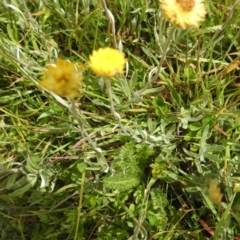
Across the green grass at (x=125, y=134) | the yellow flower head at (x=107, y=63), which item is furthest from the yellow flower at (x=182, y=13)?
the green grass at (x=125, y=134)

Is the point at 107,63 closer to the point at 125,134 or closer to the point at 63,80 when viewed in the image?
the point at 63,80

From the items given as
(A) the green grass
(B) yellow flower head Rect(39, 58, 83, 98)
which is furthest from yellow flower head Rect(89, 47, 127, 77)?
(A) the green grass

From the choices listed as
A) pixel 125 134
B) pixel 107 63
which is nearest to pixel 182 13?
pixel 107 63

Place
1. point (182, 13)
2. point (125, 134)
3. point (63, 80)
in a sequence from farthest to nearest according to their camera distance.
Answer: point (125, 134) < point (182, 13) < point (63, 80)

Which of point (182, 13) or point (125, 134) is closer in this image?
point (182, 13)

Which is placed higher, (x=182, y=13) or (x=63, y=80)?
(x=182, y=13)

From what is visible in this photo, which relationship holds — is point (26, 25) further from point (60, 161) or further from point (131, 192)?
point (131, 192)
